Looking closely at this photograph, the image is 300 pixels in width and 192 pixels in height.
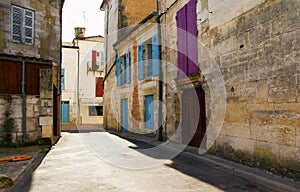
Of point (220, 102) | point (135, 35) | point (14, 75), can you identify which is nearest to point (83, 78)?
point (135, 35)

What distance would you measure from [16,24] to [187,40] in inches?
252

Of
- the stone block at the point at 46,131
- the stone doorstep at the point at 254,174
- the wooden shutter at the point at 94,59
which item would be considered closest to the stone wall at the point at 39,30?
the stone block at the point at 46,131

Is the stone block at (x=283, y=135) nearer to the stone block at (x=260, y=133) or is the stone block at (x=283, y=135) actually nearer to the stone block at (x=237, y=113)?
the stone block at (x=260, y=133)

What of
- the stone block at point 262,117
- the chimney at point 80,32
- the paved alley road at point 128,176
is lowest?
the paved alley road at point 128,176

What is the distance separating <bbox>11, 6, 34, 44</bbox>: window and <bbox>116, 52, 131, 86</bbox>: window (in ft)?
16.9

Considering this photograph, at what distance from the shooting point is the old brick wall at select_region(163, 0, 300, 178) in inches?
190

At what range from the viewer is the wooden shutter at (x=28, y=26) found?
34.2ft

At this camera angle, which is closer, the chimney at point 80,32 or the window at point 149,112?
the window at point 149,112

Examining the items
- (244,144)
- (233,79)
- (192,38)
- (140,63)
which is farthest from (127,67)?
(244,144)

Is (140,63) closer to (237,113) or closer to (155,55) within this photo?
(155,55)

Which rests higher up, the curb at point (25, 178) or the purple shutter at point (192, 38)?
the purple shutter at point (192, 38)

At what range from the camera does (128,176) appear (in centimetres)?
503

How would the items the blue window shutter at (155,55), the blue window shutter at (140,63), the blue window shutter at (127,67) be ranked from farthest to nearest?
the blue window shutter at (127,67)
the blue window shutter at (140,63)
the blue window shutter at (155,55)

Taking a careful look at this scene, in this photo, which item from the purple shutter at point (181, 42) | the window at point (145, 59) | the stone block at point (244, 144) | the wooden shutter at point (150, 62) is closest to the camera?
the stone block at point (244, 144)
